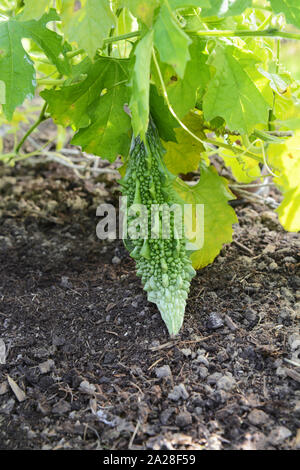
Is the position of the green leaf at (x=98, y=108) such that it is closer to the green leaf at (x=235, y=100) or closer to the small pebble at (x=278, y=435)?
the green leaf at (x=235, y=100)

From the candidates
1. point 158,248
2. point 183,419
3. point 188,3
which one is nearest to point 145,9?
point 188,3

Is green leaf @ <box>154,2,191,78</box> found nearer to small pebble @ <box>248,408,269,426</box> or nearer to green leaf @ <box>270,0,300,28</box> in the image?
green leaf @ <box>270,0,300,28</box>

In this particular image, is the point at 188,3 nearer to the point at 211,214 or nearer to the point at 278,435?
the point at 211,214

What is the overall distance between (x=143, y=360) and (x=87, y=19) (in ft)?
3.06

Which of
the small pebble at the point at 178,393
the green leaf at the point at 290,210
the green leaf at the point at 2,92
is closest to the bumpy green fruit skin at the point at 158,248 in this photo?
the small pebble at the point at 178,393

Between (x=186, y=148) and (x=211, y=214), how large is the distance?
238 mm

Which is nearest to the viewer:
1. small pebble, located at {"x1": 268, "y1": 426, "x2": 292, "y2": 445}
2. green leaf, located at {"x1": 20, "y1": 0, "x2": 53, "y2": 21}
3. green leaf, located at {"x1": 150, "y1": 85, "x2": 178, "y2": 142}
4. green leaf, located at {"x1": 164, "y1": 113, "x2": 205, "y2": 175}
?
small pebble, located at {"x1": 268, "y1": 426, "x2": 292, "y2": 445}

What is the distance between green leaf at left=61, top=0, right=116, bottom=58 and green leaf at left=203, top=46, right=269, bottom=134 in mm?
332

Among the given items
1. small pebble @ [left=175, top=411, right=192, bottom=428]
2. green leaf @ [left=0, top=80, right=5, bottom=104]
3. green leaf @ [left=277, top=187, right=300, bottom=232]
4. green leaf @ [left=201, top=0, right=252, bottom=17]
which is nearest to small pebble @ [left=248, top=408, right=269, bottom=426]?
small pebble @ [left=175, top=411, right=192, bottom=428]

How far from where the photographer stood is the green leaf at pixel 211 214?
1786 mm

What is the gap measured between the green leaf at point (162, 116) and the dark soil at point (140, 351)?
0.50m

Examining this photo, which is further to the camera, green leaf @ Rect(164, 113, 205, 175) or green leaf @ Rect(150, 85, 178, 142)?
green leaf @ Rect(164, 113, 205, 175)

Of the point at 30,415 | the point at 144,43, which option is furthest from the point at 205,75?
the point at 30,415

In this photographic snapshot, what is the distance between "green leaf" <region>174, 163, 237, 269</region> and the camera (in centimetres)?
179
